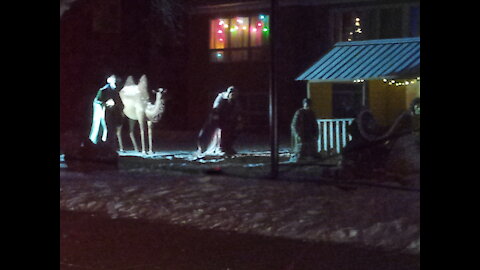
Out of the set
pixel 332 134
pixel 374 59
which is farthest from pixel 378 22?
pixel 332 134

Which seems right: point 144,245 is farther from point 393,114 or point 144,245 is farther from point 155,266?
point 393,114

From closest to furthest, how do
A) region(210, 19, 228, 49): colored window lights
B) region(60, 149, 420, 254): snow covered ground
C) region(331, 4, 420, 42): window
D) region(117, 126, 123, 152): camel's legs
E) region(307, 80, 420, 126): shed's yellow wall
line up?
1. region(60, 149, 420, 254): snow covered ground
2. region(117, 126, 123, 152): camel's legs
3. region(307, 80, 420, 126): shed's yellow wall
4. region(331, 4, 420, 42): window
5. region(210, 19, 228, 49): colored window lights

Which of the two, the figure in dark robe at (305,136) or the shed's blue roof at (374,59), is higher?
the shed's blue roof at (374,59)

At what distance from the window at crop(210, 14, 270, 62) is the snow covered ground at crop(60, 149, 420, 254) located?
2.49 meters

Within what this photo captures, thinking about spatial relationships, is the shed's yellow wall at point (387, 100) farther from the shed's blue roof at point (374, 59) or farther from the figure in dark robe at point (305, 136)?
the figure in dark robe at point (305, 136)

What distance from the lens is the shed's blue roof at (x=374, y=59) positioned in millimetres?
10594

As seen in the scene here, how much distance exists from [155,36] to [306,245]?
7.06 meters

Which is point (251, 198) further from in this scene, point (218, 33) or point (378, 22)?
point (218, 33)

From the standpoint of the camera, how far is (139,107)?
11070 millimetres

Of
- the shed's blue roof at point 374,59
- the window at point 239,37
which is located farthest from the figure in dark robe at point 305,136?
the window at point 239,37

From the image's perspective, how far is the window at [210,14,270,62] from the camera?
12.4 meters

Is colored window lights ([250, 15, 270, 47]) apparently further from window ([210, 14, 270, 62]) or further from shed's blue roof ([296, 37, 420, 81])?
shed's blue roof ([296, 37, 420, 81])

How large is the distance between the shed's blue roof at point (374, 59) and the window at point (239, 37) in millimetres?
1716

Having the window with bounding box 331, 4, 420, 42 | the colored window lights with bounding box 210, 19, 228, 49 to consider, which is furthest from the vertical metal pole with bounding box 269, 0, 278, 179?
the colored window lights with bounding box 210, 19, 228, 49
